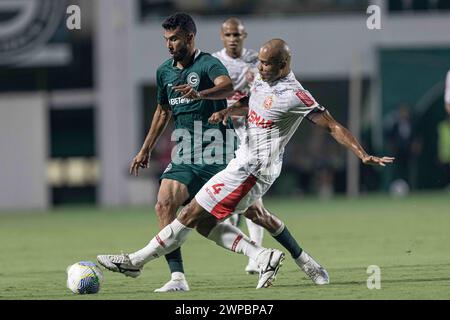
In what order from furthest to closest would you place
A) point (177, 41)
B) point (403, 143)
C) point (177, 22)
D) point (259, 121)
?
point (403, 143) → point (177, 41) → point (177, 22) → point (259, 121)

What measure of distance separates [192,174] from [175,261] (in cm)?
82

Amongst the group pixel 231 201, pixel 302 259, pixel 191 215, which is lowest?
pixel 302 259

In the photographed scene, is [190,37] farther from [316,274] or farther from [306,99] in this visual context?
[316,274]

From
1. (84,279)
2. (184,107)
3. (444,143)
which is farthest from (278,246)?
(444,143)

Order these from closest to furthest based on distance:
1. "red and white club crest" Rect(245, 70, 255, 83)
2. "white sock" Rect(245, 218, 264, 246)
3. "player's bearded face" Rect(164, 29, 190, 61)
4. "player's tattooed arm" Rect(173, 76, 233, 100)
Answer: "player's tattooed arm" Rect(173, 76, 233, 100) → "player's bearded face" Rect(164, 29, 190, 61) → "white sock" Rect(245, 218, 264, 246) → "red and white club crest" Rect(245, 70, 255, 83)

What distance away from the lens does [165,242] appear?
34.9 feet

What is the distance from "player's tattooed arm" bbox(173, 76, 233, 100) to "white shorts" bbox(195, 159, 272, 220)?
641 millimetres

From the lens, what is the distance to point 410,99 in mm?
31359

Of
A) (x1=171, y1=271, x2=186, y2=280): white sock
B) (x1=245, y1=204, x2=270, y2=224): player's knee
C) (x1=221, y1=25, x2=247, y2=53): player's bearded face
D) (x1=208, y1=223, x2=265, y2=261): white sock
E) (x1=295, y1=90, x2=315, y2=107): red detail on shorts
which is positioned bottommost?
(x1=171, y1=271, x2=186, y2=280): white sock

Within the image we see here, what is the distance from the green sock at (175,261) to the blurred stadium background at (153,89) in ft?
63.7

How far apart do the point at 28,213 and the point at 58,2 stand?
5907 millimetres

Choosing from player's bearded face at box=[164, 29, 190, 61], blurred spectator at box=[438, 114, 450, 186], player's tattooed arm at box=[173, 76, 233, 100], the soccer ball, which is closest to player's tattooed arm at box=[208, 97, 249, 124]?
player's tattooed arm at box=[173, 76, 233, 100]

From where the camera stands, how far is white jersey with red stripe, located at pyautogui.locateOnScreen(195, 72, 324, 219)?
10562 millimetres

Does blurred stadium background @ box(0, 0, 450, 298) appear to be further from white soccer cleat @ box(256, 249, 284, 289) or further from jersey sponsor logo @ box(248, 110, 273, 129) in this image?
white soccer cleat @ box(256, 249, 284, 289)
